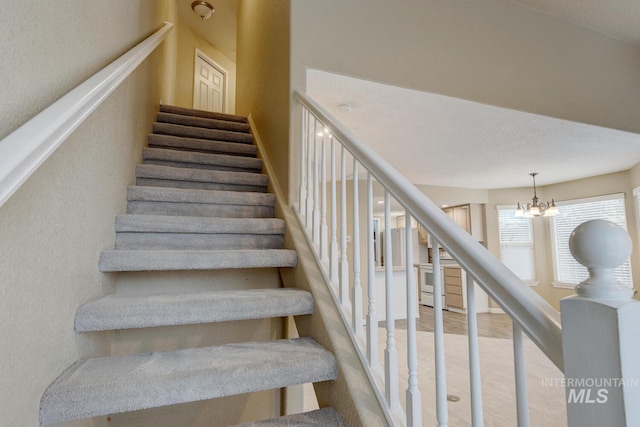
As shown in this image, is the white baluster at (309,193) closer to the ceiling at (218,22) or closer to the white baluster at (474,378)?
the white baluster at (474,378)

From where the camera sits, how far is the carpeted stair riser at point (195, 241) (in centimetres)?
175

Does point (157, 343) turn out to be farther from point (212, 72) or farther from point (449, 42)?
point (212, 72)

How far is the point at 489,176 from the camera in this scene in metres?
5.41

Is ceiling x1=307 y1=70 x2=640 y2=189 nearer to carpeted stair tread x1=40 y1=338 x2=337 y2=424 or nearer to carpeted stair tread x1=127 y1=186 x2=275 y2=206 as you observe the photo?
carpeted stair tread x1=127 y1=186 x2=275 y2=206

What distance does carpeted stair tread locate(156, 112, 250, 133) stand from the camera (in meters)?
3.22

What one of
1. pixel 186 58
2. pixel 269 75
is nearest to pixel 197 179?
pixel 269 75

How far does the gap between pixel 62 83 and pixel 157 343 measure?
146cm

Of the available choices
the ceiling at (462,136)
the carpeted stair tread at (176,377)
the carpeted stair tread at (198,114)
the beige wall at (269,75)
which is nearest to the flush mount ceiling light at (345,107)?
the ceiling at (462,136)

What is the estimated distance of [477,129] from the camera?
10.5 feet

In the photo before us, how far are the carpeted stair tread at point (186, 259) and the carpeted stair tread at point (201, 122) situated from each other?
209 centimetres

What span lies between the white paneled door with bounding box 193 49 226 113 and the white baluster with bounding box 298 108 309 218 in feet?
14.0

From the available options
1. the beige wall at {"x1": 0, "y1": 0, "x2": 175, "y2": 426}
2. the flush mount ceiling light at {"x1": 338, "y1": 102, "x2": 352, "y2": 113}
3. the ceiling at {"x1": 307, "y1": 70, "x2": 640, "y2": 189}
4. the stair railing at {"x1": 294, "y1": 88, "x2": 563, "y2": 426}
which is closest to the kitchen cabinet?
the ceiling at {"x1": 307, "y1": 70, "x2": 640, "y2": 189}

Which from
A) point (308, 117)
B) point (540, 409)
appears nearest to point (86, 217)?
point (308, 117)

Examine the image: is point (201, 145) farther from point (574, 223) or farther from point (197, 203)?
point (574, 223)
